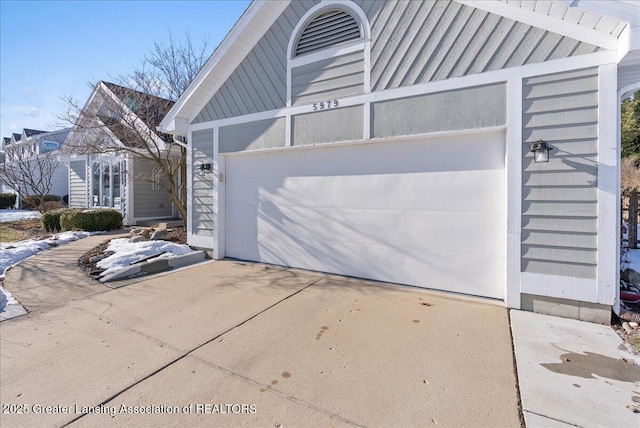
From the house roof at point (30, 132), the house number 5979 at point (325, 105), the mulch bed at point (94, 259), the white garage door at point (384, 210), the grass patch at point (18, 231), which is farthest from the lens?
the house roof at point (30, 132)

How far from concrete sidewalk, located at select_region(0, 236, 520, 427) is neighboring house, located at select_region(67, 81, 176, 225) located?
5.71m

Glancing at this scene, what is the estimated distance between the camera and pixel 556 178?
3613 mm

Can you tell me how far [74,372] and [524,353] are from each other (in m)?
4.03

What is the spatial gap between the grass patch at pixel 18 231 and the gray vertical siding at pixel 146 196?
287 cm

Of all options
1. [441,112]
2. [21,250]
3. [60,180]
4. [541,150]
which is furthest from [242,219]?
[60,180]

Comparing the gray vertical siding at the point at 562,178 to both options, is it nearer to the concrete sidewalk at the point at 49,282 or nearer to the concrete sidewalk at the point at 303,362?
the concrete sidewalk at the point at 303,362

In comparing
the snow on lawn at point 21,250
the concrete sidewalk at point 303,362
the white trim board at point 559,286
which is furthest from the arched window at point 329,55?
the snow on lawn at point 21,250

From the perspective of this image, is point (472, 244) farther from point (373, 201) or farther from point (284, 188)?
point (284, 188)

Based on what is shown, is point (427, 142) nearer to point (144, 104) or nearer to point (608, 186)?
point (608, 186)

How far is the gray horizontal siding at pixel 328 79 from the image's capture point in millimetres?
4824

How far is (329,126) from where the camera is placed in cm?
505

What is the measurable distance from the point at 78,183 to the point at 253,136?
12372 millimetres

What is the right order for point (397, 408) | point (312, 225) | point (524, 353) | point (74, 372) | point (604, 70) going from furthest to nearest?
1. point (312, 225)
2. point (604, 70)
3. point (524, 353)
4. point (74, 372)
5. point (397, 408)

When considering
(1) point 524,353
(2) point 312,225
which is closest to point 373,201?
(2) point 312,225
